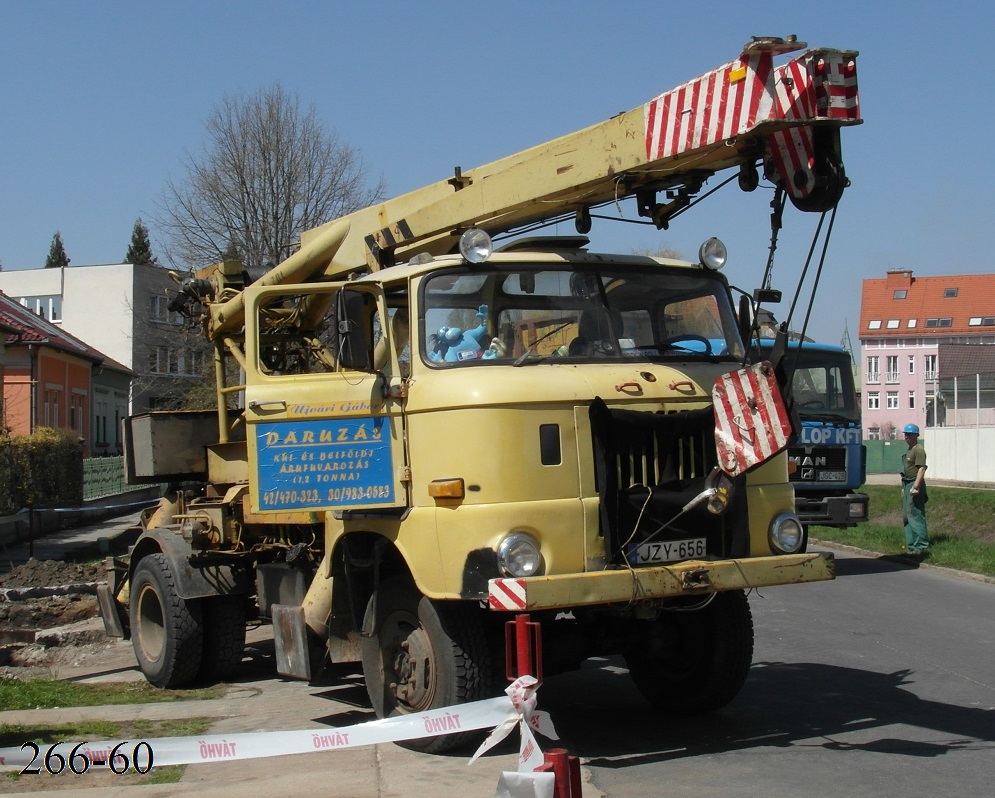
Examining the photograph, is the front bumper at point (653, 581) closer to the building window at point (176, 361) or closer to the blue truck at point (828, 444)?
the blue truck at point (828, 444)

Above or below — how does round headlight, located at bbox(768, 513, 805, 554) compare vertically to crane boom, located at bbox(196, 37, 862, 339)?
below

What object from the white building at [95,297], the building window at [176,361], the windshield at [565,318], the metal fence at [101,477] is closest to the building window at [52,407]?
the building window at [176,361]

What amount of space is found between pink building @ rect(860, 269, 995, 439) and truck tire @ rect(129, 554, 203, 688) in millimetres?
74011

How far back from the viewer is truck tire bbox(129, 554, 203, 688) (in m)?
9.43

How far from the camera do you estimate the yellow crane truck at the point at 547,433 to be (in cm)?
659

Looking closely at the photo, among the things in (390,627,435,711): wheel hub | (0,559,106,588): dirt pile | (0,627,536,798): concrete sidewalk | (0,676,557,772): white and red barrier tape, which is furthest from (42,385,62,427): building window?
(0,676,557,772): white and red barrier tape

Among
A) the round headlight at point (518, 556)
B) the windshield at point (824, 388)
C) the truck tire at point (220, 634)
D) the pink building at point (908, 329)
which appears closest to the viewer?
the round headlight at point (518, 556)

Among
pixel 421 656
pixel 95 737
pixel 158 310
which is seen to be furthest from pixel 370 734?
pixel 158 310

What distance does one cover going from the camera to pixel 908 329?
86.8 m

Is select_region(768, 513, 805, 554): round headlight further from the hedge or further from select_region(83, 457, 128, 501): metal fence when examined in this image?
select_region(83, 457, 128, 501): metal fence

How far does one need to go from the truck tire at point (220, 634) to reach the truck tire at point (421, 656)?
8.27 feet

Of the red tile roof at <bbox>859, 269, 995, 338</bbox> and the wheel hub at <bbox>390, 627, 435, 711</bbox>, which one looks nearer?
the wheel hub at <bbox>390, 627, 435, 711</bbox>

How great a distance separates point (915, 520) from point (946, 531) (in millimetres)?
4274

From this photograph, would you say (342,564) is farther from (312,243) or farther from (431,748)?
(312,243)
